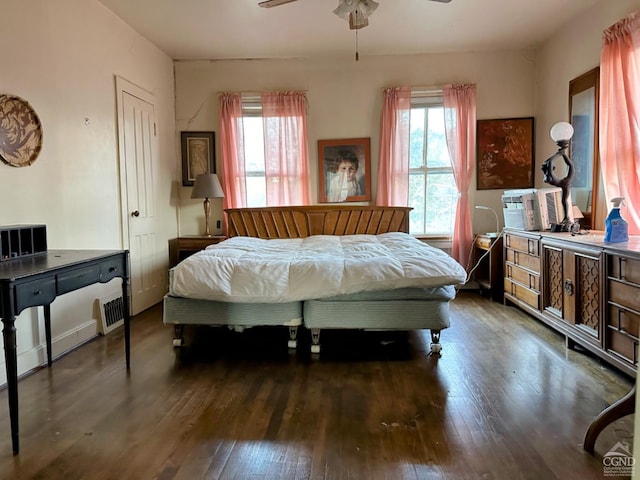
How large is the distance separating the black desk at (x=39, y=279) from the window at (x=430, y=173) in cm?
349

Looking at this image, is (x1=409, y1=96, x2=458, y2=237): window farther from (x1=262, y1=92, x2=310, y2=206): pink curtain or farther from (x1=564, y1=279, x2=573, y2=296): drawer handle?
(x1=564, y1=279, x2=573, y2=296): drawer handle

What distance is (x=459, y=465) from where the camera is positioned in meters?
1.66

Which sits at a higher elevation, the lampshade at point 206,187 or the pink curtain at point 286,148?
the pink curtain at point 286,148

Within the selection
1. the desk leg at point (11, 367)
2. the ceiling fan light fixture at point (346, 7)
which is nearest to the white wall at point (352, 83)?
the ceiling fan light fixture at point (346, 7)

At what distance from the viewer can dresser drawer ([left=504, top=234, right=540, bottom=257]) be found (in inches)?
139

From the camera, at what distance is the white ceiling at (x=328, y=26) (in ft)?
11.9

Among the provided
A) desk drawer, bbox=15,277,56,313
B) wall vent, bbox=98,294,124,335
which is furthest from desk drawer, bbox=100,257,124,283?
wall vent, bbox=98,294,124,335

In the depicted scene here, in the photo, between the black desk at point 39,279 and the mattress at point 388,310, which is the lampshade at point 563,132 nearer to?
the mattress at point 388,310

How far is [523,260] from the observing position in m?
3.79

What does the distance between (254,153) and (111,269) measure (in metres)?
2.93

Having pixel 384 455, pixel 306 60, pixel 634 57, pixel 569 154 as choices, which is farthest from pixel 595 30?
pixel 384 455

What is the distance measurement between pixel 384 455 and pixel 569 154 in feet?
12.2

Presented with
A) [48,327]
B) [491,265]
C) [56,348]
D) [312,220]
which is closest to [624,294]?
[491,265]

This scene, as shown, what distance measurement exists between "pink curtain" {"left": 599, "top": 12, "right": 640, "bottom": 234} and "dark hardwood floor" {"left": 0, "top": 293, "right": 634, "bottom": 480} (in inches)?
49.4
